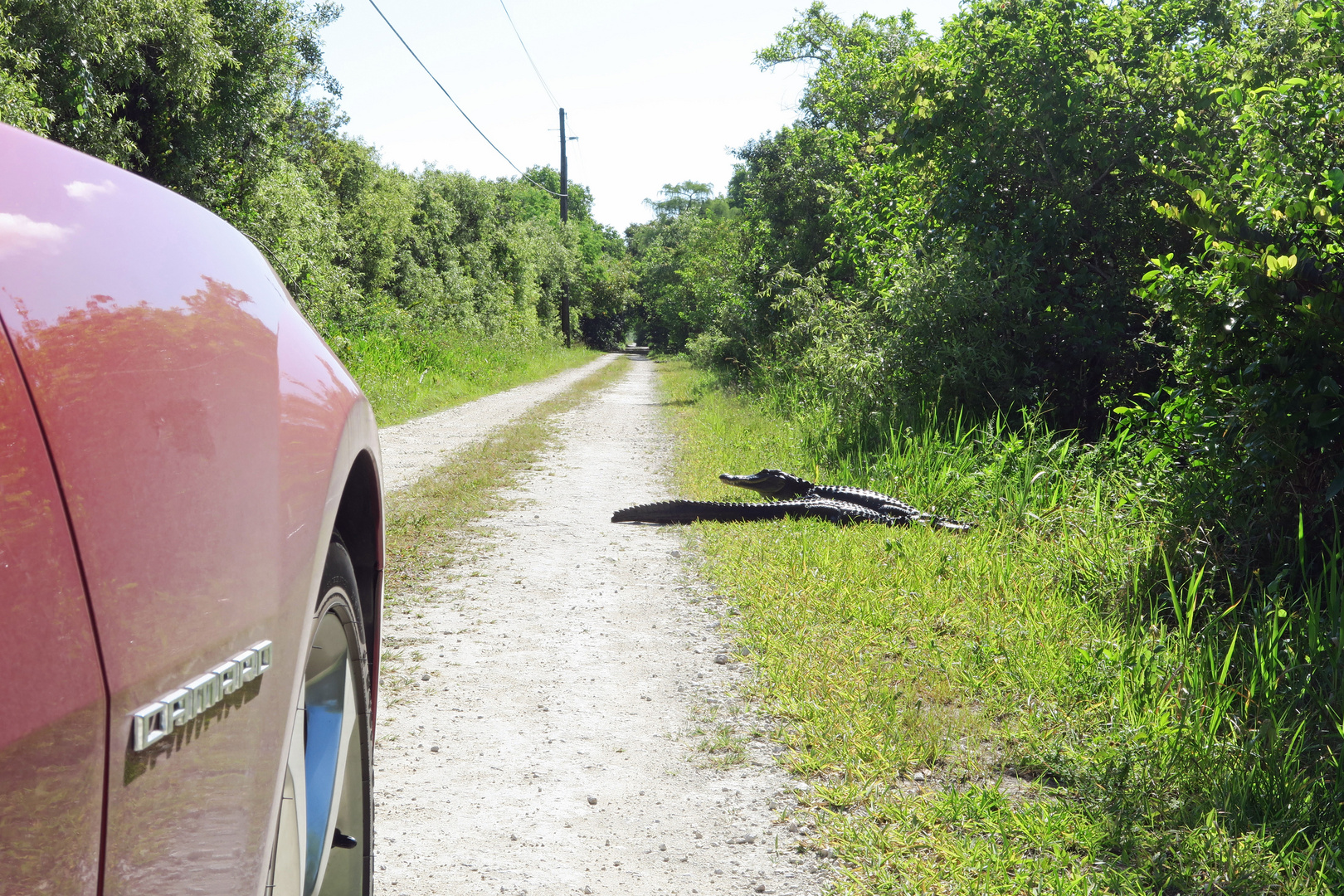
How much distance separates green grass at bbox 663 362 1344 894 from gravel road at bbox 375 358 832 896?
23 centimetres

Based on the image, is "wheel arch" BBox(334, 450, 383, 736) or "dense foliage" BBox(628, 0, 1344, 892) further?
"dense foliage" BBox(628, 0, 1344, 892)

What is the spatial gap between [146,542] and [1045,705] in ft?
11.6

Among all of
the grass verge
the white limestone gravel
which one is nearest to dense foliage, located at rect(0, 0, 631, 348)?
the grass verge

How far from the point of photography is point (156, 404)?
45.4 inches

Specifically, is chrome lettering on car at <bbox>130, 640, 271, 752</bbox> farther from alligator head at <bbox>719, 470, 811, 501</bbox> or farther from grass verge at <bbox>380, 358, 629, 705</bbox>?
alligator head at <bbox>719, 470, 811, 501</bbox>

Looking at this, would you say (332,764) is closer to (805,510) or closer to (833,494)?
(805,510)

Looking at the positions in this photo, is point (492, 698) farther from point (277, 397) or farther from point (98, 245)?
point (98, 245)

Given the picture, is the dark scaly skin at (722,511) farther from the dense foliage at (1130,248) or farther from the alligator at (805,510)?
the dense foliage at (1130,248)

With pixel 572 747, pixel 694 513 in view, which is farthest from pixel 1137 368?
pixel 572 747

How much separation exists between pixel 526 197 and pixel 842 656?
7598cm

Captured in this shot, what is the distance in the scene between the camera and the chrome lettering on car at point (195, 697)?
1.01m

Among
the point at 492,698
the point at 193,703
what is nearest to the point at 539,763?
the point at 492,698

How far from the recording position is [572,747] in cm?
359

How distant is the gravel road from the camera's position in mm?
2799
